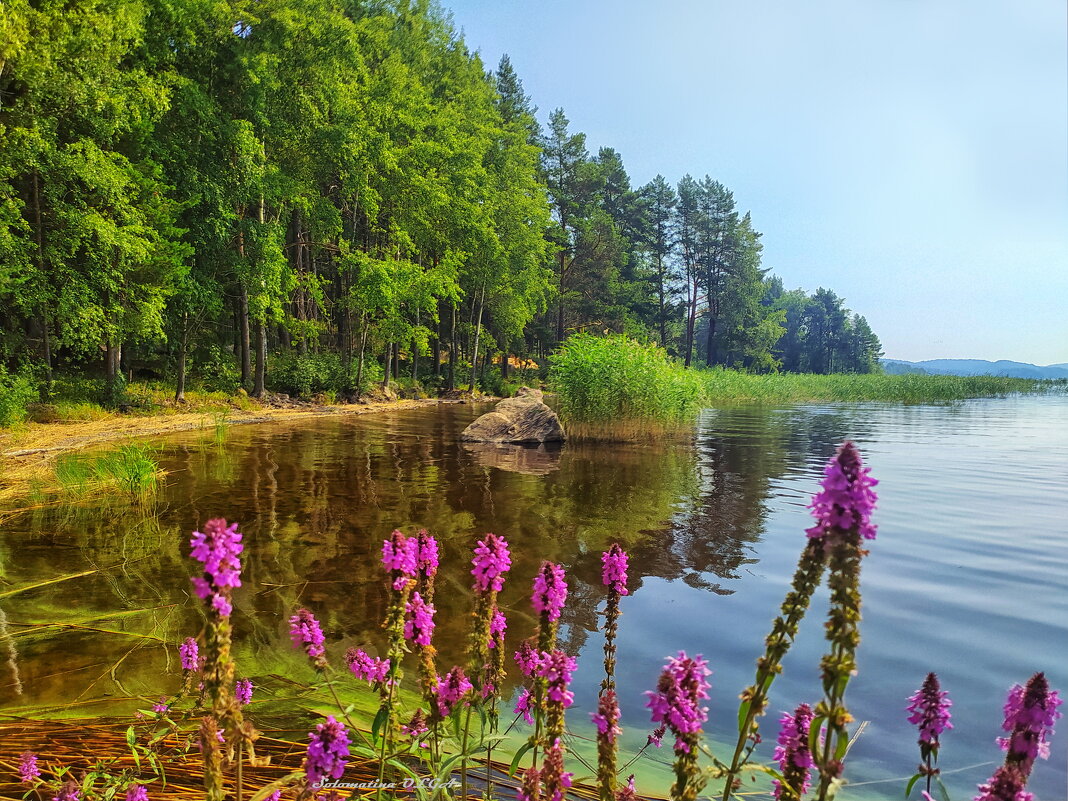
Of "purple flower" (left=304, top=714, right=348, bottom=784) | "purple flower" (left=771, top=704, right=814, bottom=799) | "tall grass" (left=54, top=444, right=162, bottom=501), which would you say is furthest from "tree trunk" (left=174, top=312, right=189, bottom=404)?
"purple flower" (left=771, top=704, right=814, bottom=799)

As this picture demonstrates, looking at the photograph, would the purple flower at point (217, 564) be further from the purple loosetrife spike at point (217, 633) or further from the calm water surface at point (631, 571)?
the calm water surface at point (631, 571)

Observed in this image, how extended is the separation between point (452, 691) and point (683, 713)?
3.43 ft

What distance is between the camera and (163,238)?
20.2 metres

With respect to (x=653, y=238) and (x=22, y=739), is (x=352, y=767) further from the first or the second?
(x=653, y=238)

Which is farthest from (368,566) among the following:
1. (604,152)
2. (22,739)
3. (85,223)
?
(604,152)

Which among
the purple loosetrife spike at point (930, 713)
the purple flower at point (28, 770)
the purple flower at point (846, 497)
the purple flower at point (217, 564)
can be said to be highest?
the purple flower at point (846, 497)

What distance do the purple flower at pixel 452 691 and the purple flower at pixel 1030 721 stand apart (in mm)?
1676

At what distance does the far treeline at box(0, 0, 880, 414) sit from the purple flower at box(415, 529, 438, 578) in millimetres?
17438

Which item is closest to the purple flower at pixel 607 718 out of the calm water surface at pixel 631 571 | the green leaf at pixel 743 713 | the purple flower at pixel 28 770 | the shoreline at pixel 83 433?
the green leaf at pixel 743 713

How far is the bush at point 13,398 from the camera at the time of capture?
14.5 metres

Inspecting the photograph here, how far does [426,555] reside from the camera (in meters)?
2.51

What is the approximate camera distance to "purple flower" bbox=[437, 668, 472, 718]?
238 centimetres

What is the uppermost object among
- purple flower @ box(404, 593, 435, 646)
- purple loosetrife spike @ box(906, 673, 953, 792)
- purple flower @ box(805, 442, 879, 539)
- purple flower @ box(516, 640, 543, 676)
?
purple flower @ box(805, 442, 879, 539)

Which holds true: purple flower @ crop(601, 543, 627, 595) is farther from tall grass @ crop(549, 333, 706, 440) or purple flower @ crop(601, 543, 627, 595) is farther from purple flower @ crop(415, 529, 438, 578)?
tall grass @ crop(549, 333, 706, 440)
